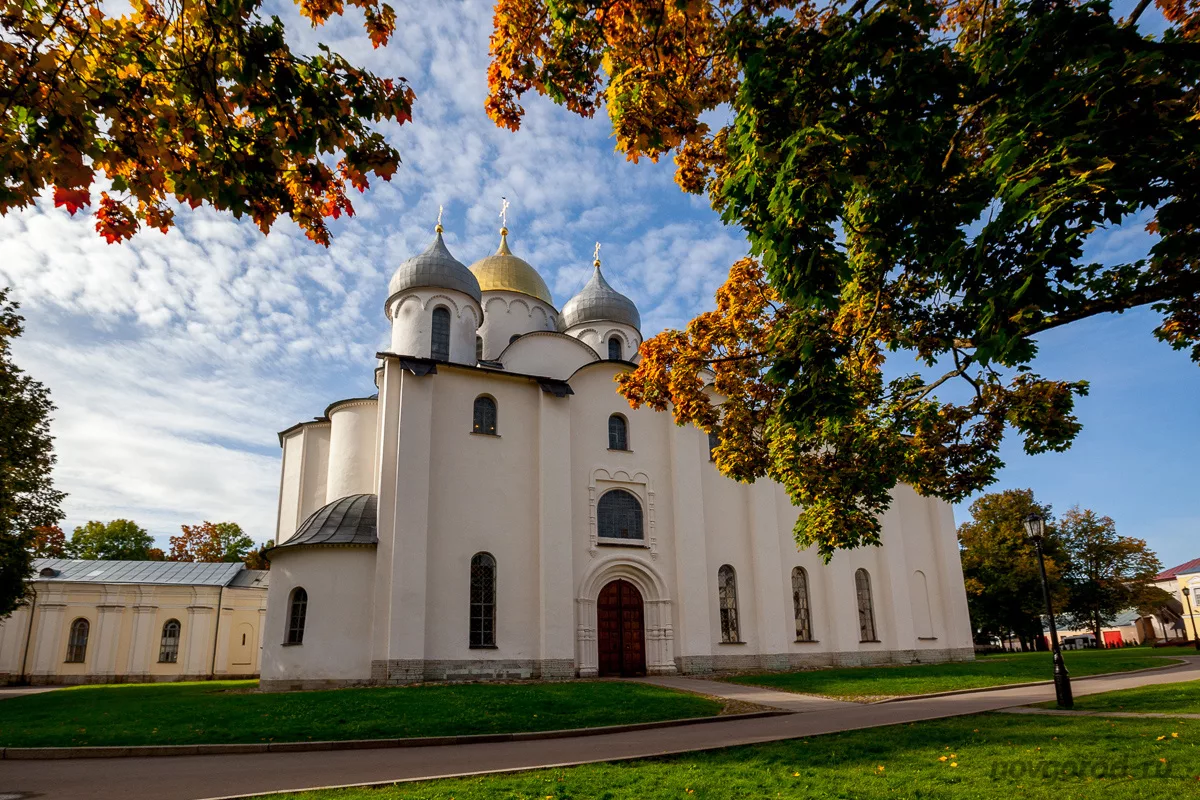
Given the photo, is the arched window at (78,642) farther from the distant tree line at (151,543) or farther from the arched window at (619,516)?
→ the arched window at (619,516)

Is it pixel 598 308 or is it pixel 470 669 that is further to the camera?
pixel 598 308

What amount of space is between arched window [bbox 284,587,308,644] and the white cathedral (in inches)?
1.7

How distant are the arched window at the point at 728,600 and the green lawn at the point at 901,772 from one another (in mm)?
15288

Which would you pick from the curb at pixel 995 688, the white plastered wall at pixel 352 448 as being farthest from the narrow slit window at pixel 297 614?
the curb at pixel 995 688

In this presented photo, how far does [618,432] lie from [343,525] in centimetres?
955

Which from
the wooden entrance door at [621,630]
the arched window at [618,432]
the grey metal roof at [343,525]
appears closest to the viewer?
the grey metal roof at [343,525]

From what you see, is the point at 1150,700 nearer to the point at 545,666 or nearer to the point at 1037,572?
the point at 545,666

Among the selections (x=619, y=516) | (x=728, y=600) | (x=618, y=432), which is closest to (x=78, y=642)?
(x=619, y=516)

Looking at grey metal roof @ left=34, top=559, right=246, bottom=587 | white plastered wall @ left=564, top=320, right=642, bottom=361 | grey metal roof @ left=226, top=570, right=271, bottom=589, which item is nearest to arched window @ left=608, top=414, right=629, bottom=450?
white plastered wall @ left=564, top=320, right=642, bottom=361

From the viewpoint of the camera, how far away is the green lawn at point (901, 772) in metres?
6.37

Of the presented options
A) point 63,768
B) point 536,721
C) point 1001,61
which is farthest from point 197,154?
point 536,721

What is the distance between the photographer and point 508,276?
33000mm

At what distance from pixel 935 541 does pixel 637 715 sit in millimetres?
21214

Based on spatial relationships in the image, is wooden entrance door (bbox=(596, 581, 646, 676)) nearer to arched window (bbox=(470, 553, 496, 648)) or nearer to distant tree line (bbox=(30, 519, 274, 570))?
arched window (bbox=(470, 553, 496, 648))
